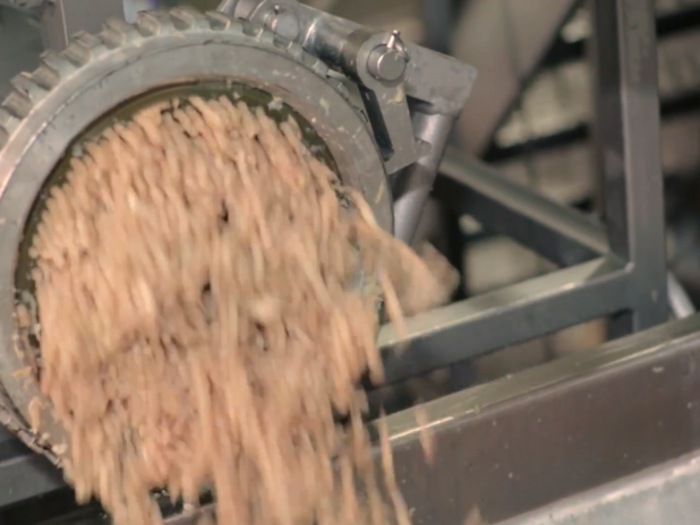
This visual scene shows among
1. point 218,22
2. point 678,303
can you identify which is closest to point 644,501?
point 678,303

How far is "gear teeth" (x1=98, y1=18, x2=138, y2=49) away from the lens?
22.6 inches

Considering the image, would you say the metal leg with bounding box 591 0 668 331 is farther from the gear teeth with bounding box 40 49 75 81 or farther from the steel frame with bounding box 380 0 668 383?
the gear teeth with bounding box 40 49 75 81

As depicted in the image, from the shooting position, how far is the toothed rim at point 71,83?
1.86ft

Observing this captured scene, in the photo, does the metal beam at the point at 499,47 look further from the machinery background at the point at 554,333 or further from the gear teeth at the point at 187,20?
the gear teeth at the point at 187,20

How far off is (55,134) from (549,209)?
0.79m

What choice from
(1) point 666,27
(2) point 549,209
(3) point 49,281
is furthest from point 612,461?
(1) point 666,27

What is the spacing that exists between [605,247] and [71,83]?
2.50ft

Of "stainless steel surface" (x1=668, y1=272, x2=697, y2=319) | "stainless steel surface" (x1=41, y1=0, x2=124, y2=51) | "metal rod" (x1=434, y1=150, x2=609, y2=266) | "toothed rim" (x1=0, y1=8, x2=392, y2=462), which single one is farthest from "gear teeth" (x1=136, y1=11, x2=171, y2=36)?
"stainless steel surface" (x1=668, y1=272, x2=697, y2=319)

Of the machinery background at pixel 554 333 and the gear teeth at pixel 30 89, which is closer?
the gear teeth at pixel 30 89

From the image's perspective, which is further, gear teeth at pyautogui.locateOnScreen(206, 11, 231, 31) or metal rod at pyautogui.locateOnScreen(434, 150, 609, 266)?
metal rod at pyautogui.locateOnScreen(434, 150, 609, 266)

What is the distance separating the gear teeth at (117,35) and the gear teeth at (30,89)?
51 millimetres

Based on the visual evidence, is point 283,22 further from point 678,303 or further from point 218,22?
point 678,303

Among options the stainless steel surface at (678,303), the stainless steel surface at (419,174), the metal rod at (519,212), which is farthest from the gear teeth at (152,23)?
the stainless steel surface at (678,303)

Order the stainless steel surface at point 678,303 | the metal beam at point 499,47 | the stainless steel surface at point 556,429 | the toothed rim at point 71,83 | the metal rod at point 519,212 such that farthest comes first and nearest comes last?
1. the metal beam at point 499,47
2. the stainless steel surface at point 678,303
3. the metal rod at point 519,212
4. the stainless steel surface at point 556,429
5. the toothed rim at point 71,83
